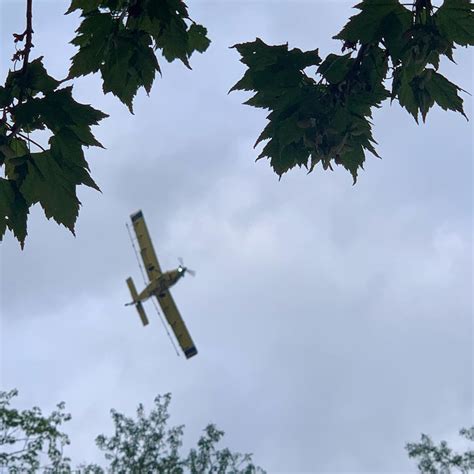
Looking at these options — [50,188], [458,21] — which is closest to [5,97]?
[50,188]

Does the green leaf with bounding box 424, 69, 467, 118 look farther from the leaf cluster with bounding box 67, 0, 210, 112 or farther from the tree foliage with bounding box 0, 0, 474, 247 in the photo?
the leaf cluster with bounding box 67, 0, 210, 112

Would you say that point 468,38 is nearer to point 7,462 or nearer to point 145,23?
point 145,23

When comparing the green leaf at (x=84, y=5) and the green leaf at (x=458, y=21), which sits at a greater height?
the green leaf at (x=84, y=5)

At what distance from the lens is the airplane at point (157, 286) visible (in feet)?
272

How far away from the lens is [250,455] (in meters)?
63.0

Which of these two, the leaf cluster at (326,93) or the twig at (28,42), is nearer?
the twig at (28,42)

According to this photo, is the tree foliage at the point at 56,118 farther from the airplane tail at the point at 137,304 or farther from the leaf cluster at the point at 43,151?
the airplane tail at the point at 137,304

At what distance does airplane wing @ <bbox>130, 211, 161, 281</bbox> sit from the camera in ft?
283

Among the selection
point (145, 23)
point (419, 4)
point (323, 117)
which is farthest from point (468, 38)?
point (145, 23)

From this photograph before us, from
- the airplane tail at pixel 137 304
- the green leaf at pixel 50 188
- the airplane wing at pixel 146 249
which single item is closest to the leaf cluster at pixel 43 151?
the green leaf at pixel 50 188

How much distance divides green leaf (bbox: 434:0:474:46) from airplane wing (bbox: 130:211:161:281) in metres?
83.1

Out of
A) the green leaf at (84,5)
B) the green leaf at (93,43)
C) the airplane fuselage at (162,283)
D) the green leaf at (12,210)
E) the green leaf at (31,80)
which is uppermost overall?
the airplane fuselage at (162,283)

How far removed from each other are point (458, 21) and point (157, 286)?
80.8 meters

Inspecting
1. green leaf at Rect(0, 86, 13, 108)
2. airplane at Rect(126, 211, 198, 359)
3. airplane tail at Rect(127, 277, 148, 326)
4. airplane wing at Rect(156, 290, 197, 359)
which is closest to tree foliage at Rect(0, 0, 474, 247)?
green leaf at Rect(0, 86, 13, 108)
